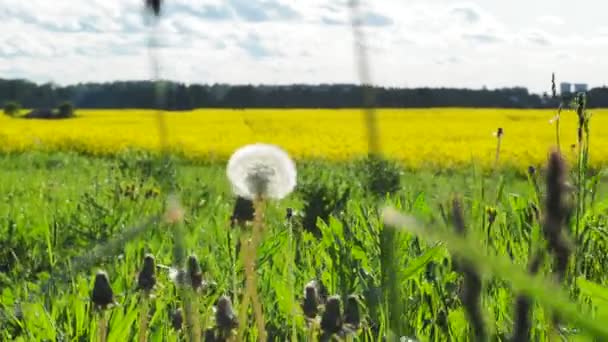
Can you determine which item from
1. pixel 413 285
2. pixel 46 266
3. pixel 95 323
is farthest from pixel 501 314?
pixel 46 266

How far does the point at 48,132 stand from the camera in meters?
23.6

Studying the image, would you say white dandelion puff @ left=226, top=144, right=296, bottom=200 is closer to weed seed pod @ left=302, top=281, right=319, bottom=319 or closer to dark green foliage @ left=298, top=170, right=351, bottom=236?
weed seed pod @ left=302, top=281, right=319, bottom=319

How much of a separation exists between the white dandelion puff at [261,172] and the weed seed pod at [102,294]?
0.29 m

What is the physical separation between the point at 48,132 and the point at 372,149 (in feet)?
79.6

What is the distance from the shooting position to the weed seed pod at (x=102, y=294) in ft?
4.11

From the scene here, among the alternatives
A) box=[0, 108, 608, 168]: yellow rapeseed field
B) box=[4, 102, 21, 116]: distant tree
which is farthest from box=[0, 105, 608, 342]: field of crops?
box=[4, 102, 21, 116]: distant tree

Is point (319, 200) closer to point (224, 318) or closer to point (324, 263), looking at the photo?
point (324, 263)

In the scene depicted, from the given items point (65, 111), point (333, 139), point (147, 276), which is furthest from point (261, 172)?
point (65, 111)

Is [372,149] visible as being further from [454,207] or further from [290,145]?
[290,145]

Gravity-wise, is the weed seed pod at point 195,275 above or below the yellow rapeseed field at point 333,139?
above

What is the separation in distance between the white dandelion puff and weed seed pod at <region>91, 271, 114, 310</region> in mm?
294

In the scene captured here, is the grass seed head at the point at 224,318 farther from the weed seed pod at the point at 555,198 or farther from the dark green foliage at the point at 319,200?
the dark green foliage at the point at 319,200

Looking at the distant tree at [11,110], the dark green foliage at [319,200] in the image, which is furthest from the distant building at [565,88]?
the distant tree at [11,110]

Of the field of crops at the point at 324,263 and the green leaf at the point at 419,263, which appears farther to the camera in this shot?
the green leaf at the point at 419,263
